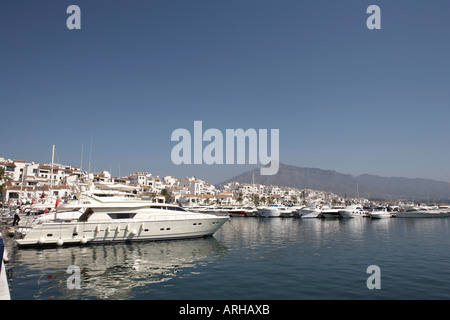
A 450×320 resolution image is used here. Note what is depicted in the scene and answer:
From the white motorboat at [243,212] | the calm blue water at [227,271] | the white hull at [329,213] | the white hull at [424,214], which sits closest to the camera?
the calm blue water at [227,271]

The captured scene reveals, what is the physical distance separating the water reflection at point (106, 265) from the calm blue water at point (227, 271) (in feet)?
0.09

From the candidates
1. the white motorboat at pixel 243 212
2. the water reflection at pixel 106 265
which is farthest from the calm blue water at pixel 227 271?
the white motorboat at pixel 243 212

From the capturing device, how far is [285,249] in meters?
19.4

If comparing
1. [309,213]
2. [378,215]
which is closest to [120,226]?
[309,213]

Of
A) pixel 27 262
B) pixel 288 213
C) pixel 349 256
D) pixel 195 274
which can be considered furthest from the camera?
pixel 288 213

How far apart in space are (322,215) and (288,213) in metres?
8.80

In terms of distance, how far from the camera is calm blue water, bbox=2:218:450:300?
1012cm

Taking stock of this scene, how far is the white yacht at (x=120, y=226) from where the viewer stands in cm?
1911

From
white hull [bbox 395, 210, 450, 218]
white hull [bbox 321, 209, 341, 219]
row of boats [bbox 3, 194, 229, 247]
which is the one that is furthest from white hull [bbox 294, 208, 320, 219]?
row of boats [bbox 3, 194, 229, 247]

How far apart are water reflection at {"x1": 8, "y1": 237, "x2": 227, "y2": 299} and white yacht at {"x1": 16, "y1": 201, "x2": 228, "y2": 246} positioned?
662 millimetres

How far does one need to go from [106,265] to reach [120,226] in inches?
256

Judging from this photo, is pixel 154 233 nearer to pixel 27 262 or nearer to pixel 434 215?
pixel 27 262

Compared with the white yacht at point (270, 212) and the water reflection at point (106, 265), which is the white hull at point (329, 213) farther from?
the water reflection at point (106, 265)
